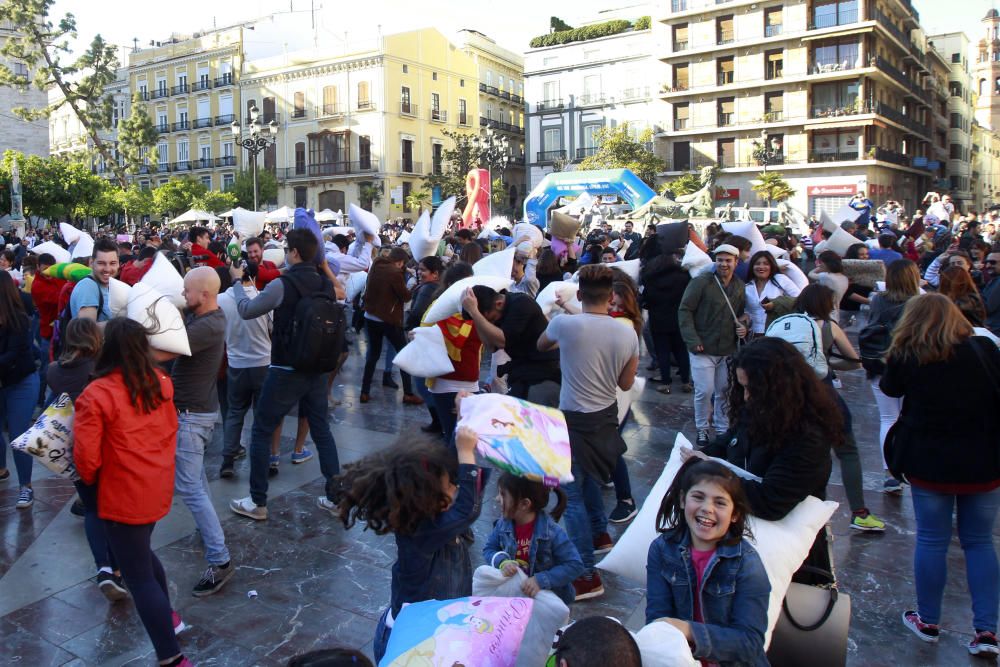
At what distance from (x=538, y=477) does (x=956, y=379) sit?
1995 mm

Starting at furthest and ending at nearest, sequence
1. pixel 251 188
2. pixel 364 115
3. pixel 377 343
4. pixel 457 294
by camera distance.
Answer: pixel 364 115
pixel 251 188
pixel 377 343
pixel 457 294

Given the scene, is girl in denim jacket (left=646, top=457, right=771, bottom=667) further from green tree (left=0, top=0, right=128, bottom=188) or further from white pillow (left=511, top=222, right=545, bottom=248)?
green tree (left=0, top=0, right=128, bottom=188)

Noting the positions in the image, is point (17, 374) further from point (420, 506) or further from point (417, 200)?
point (417, 200)

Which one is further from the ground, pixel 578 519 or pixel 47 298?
pixel 47 298

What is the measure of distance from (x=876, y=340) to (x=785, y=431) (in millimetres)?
2541

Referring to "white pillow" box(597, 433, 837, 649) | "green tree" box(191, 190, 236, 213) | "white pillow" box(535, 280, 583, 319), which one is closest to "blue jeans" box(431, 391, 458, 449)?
"white pillow" box(535, 280, 583, 319)

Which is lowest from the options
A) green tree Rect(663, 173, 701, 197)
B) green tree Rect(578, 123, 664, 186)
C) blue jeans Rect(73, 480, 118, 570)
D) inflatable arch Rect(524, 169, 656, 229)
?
blue jeans Rect(73, 480, 118, 570)

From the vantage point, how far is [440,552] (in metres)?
2.55

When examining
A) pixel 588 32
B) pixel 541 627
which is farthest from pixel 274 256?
→ pixel 588 32

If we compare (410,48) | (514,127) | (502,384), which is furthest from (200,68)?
(502,384)

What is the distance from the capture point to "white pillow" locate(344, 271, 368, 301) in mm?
9441

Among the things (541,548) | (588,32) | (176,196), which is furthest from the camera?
(588,32)

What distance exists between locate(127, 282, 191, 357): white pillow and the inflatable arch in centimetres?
2112

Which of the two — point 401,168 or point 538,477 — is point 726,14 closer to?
point 401,168
